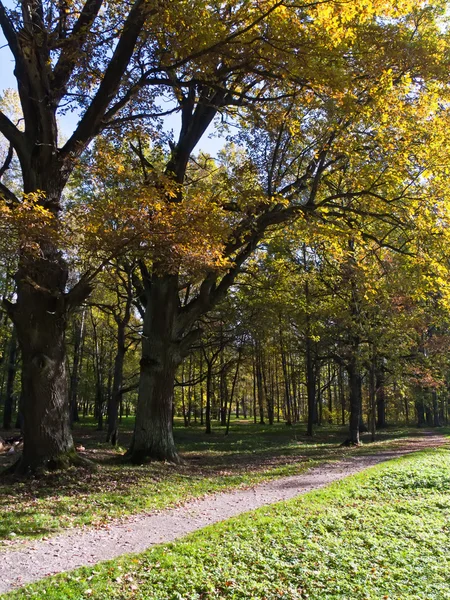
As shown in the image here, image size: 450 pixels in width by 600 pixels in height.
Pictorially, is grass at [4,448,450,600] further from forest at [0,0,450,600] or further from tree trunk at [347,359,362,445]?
tree trunk at [347,359,362,445]

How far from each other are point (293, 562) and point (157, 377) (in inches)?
305

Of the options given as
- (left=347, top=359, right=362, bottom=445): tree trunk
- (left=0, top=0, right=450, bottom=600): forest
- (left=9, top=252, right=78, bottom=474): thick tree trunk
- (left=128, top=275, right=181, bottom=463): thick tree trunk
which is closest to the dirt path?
(left=0, top=0, right=450, bottom=600): forest

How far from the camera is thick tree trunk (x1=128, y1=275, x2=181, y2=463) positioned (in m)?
11.7

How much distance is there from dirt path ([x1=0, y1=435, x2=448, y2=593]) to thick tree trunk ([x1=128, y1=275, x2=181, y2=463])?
3.23 meters

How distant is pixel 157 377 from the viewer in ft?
39.4

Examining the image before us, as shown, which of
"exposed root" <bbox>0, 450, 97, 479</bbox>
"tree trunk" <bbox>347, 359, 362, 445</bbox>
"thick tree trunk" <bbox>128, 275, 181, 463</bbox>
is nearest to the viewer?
"exposed root" <bbox>0, 450, 97, 479</bbox>

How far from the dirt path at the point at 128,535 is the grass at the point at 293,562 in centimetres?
36

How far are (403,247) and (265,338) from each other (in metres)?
10.2

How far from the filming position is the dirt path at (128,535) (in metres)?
4.70

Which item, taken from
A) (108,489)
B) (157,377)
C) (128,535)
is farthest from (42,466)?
(157,377)

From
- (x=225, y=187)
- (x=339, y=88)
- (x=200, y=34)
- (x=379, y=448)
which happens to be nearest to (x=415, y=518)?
(x=339, y=88)

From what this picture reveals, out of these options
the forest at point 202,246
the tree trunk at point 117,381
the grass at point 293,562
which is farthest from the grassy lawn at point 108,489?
the tree trunk at point 117,381

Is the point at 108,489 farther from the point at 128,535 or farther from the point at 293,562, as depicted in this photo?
the point at 293,562

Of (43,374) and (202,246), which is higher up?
(202,246)
